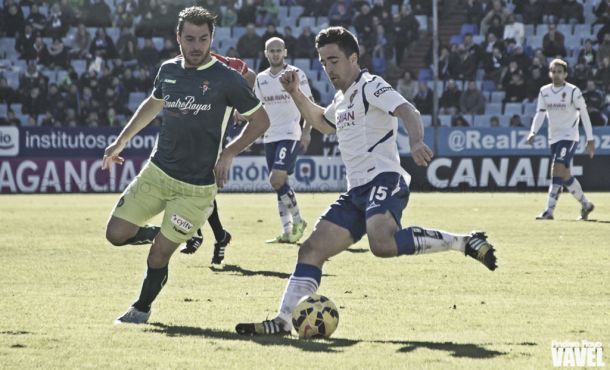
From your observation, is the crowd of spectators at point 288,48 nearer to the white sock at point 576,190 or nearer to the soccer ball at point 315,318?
the white sock at point 576,190

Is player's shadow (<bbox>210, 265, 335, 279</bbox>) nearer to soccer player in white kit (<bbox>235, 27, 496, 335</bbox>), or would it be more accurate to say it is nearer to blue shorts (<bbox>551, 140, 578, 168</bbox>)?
soccer player in white kit (<bbox>235, 27, 496, 335</bbox>)

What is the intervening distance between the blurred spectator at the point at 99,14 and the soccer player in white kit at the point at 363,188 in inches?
1080

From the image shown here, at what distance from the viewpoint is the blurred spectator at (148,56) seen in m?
32.9

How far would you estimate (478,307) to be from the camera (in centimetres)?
909

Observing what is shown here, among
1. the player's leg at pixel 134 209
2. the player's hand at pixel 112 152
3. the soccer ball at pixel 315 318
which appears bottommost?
the soccer ball at pixel 315 318

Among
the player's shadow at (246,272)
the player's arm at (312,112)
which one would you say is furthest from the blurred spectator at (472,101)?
the player's arm at (312,112)

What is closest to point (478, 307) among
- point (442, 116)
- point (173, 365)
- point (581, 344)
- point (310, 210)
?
point (581, 344)

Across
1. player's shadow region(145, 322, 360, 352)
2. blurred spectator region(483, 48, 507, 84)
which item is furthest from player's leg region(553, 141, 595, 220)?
blurred spectator region(483, 48, 507, 84)

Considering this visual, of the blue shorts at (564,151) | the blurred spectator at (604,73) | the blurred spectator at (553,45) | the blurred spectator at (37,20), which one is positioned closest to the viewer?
the blue shorts at (564,151)

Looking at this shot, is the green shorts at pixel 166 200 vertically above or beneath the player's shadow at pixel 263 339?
above

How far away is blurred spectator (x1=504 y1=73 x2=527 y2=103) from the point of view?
106 ft

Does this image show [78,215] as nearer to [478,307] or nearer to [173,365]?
[478,307]

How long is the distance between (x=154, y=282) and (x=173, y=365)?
2013 mm

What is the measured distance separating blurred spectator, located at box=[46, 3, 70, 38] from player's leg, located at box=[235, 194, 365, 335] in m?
27.6
